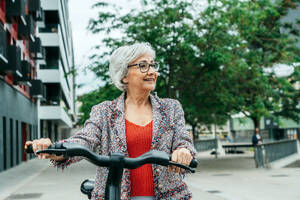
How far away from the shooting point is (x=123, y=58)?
2713 millimetres

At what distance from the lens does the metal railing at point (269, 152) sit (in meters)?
19.8

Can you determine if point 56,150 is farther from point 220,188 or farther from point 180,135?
point 220,188

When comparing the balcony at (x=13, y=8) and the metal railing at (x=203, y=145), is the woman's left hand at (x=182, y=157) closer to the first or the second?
the balcony at (x=13, y=8)

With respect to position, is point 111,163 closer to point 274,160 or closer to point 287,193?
point 287,193

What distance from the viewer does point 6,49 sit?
20812mm

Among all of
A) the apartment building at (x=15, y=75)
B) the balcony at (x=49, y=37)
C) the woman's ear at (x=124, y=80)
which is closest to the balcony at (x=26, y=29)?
the apartment building at (x=15, y=75)

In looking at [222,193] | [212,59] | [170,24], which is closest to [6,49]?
[170,24]

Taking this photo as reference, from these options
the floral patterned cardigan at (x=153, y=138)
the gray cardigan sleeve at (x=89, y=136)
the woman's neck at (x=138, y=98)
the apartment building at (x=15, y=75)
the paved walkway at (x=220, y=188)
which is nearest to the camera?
the gray cardigan sleeve at (x=89, y=136)

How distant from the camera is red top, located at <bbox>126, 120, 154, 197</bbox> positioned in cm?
254

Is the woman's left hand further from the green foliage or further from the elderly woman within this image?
the green foliage

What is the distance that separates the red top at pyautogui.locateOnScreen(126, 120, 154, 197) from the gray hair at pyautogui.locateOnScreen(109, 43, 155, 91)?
300mm

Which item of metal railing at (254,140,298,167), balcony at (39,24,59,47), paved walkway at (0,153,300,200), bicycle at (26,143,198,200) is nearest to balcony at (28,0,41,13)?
balcony at (39,24,59,47)

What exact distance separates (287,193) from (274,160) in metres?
10.5

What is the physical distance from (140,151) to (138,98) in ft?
1.25
